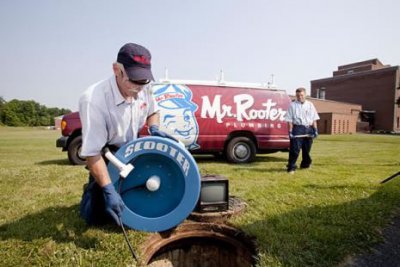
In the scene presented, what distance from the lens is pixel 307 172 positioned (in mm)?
6461

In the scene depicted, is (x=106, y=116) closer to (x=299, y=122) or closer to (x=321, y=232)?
(x=321, y=232)

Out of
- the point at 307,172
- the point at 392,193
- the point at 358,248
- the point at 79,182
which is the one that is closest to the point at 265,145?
the point at 307,172

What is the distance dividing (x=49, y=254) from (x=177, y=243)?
1.19 meters

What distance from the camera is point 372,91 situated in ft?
158

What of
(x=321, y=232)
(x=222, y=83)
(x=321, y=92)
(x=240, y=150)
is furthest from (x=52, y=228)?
(x=321, y=92)

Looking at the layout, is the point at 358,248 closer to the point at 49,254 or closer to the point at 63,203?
the point at 49,254

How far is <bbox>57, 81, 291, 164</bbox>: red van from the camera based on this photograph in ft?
24.5

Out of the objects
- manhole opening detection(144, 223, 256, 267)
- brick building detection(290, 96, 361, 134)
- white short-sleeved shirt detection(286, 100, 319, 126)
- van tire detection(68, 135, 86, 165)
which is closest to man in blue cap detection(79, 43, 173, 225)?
manhole opening detection(144, 223, 256, 267)

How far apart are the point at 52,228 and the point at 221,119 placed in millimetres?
5407

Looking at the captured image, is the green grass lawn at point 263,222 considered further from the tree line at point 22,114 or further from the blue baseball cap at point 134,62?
the tree line at point 22,114

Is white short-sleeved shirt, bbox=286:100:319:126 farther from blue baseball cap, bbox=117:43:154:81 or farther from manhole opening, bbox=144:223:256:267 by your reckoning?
blue baseball cap, bbox=117:43:154:81

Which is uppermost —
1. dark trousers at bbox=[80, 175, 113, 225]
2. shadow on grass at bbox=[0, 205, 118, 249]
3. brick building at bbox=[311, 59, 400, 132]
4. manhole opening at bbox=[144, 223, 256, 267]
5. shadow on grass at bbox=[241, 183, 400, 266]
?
brick building at bbox=[311, 59, 400, 132]

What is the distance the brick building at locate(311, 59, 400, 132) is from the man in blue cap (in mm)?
47589

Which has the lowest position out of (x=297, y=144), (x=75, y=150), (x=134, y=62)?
(x=75, y=150)
